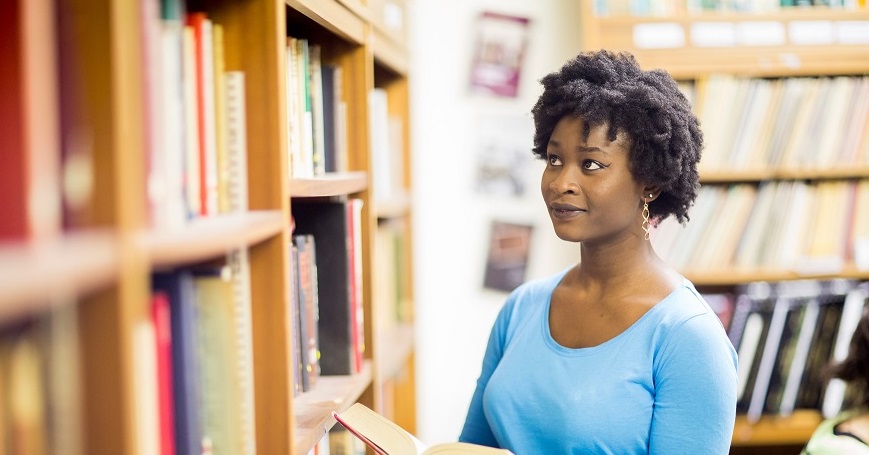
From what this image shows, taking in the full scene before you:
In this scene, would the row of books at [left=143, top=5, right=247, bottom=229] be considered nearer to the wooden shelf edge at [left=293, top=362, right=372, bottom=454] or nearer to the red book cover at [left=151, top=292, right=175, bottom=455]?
the red book cover at [left=151, top=292, right=175, bottom=455]

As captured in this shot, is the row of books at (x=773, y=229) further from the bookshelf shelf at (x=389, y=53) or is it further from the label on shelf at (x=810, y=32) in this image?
the bookshelf shelf at (x=389, y=53)

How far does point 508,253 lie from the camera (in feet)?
8.88

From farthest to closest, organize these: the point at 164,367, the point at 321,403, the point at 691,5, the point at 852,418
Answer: the point at 691,5
the point at 852,418
the point at 321,403
the point at 164,367

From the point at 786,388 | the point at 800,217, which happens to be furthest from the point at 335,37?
the point at 786,388

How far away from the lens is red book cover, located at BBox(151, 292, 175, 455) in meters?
0.80

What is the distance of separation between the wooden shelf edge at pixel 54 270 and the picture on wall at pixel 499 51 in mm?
2157

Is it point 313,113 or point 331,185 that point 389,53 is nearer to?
point 313,113

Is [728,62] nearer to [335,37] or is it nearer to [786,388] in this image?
[786,388]

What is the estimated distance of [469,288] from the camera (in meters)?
2.74

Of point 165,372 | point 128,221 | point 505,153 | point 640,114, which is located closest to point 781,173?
point 505,153

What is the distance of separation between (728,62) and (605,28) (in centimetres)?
36

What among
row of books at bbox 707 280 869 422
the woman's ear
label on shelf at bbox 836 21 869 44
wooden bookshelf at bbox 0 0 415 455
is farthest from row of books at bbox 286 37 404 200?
label on shelf at bbox 836 21 869 44

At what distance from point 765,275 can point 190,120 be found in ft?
6.16

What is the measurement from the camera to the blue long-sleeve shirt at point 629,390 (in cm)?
119
